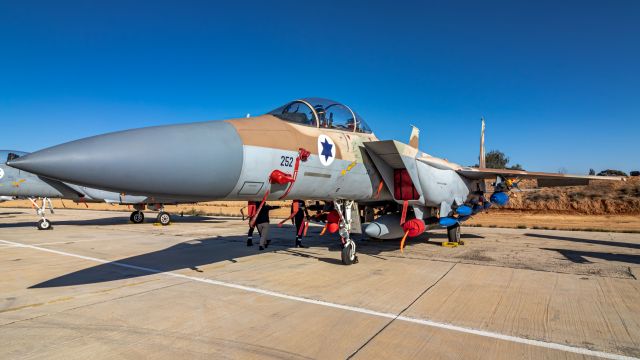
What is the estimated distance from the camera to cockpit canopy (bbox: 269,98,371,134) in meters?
5.43

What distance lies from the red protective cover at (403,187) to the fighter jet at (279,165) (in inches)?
0.8

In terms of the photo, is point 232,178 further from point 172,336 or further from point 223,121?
point 172,336

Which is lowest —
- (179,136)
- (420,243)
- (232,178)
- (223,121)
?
(420,243)

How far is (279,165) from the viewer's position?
466cm

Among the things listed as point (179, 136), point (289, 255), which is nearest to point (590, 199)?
point (289, 255)

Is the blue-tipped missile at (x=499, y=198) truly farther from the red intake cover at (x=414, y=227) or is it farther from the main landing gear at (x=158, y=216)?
the main landing gear at (x=158, y=216)

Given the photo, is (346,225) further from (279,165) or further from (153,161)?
(153,161)

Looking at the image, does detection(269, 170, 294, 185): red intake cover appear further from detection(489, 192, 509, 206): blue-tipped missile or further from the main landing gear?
the main landing gear

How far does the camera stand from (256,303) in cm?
444

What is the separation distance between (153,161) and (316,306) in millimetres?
2435

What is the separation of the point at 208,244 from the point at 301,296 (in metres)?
6.03

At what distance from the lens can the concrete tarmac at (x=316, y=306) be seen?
312cm

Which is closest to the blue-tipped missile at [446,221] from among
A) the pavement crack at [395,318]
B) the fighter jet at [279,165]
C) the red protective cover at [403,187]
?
the fighter jet at [279,165]

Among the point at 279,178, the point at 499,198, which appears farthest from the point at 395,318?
the point at 499,198
